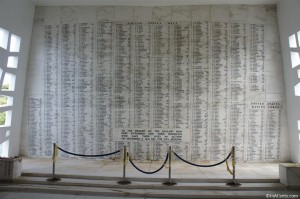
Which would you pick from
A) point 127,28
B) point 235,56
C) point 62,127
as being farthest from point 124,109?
point 235,56

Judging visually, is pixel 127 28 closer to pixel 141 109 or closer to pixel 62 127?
pixel 141 109

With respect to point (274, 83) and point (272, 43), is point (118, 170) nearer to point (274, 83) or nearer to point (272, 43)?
point (274, 83)

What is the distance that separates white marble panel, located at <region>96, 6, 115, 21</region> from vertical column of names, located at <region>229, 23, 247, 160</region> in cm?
452

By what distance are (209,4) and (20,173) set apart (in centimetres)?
849

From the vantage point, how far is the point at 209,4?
30.9 ft

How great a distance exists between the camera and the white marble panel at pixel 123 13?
954cm

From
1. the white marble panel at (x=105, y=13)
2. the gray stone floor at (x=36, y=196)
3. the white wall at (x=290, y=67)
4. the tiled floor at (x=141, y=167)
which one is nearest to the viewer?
the gray stone floor at (x=36, y=196)

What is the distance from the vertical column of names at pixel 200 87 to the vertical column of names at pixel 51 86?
512 cm

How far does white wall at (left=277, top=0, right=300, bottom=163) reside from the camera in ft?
27.1

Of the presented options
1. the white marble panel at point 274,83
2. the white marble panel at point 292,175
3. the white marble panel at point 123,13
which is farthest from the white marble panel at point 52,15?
the white marble panel at point 292,175

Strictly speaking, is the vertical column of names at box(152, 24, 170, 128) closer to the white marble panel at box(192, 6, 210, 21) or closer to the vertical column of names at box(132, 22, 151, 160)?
the vertical column of names at box(132, 22, 151, 160)

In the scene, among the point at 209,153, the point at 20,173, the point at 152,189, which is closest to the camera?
the point at 152,189

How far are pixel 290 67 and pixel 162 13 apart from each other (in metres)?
4.92

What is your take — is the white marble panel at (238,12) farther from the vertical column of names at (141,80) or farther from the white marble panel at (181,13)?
the vertical column of names at (141,80)
